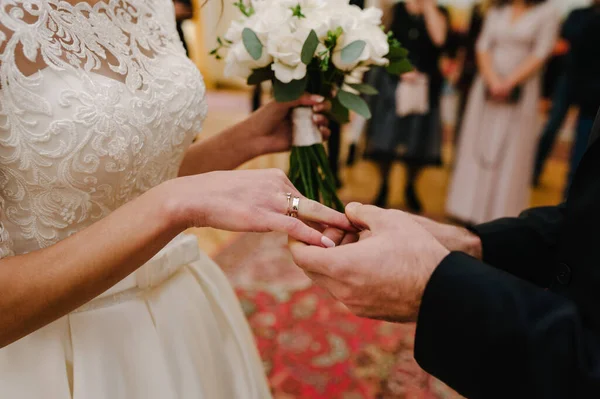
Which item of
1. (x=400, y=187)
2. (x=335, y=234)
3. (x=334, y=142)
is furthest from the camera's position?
(x=400, y=187)

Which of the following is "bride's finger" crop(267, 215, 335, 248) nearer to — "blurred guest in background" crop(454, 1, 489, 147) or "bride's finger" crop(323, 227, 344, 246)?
"bride's finger" crop(323, 227, 344, 246)

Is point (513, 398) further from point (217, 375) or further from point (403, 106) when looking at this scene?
point (403, 106)

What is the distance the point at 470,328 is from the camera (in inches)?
27.2

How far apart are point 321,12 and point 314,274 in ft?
2.05

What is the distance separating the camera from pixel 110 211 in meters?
Result: 0.94

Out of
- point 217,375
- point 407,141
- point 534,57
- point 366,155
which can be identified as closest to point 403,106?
point 407,141

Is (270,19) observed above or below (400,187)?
above

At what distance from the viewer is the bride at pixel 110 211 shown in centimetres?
75

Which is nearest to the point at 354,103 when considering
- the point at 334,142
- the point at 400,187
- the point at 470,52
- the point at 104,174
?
the point at 104,174

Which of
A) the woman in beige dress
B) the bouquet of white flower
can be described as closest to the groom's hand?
the bouquet of white flower

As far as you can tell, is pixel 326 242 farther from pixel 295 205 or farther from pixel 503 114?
pixel 503 114

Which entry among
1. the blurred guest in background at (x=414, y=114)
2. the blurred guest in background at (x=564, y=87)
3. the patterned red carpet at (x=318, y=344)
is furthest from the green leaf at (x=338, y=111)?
the blurred guest in background at (x=564, y=87)

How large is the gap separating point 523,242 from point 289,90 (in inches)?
26.1

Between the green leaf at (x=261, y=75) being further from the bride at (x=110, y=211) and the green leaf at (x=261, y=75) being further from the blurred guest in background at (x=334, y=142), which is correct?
the blurred guest in background at (x=334, y=142)
